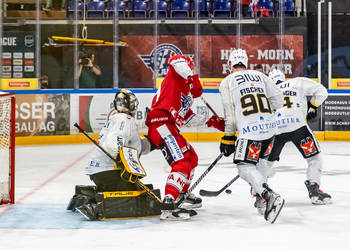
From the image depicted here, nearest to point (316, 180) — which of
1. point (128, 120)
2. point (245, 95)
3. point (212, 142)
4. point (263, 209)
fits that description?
point (263, 209)

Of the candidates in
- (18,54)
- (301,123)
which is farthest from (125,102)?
(18,54)

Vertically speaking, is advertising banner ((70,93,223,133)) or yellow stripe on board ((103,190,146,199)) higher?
advertising banner ((70,93,223,133))

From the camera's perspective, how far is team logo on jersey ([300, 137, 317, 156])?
5.09m

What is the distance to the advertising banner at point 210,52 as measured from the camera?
11242mm

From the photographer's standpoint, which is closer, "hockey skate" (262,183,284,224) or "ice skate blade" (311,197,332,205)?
"hockey skate" (262,183,284,224)

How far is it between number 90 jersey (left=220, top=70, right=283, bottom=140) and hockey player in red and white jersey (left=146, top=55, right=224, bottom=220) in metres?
0.24

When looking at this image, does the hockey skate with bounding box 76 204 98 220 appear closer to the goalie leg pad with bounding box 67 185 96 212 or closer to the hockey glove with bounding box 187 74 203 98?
the goalie leg pad with bounding box 67 185 96 212

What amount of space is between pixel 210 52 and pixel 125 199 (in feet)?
24.5

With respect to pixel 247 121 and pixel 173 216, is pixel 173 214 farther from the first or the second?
pixel 247 121

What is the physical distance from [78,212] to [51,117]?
18.1 feet

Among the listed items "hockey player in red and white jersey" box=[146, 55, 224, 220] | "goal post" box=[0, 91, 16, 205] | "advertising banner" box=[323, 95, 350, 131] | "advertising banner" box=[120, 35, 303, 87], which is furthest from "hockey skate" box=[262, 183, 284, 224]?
"advertising banner" box=[120, 35, 303, 87]

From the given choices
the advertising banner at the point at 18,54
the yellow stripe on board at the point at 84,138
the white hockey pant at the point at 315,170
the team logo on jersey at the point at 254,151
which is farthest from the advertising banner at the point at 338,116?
the team logo on jersey at the point at 254,151

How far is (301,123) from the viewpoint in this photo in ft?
17.0

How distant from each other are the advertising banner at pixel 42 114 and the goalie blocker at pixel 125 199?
5510 mm
